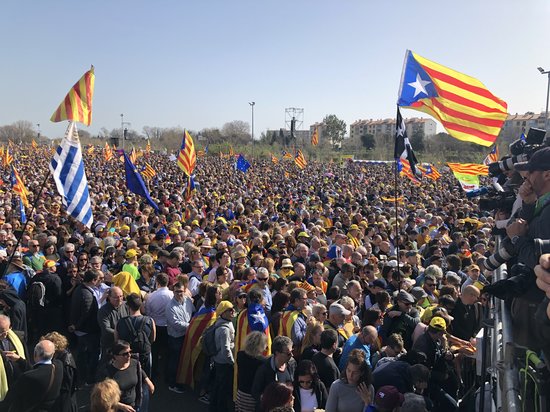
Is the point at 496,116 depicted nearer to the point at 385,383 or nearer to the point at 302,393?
the point at 385,383

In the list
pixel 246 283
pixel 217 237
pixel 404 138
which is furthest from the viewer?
pixel 217 237

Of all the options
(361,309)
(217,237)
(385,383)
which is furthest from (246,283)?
(217,237)

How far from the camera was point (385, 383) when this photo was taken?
4242mm

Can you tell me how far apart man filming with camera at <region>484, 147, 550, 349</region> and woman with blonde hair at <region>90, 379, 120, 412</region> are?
9.52 feet

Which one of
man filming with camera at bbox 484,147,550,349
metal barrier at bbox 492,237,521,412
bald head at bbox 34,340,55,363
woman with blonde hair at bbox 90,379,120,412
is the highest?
man filming with camera at bbox 484,147,550,349

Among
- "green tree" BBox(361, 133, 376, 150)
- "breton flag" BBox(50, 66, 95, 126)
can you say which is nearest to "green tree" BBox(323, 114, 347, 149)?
"green tree" BBox(361, 133, 376, 150)

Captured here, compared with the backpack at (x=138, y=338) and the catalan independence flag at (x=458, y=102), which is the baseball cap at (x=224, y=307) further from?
the catalan independence flag at (x=458, y=102)

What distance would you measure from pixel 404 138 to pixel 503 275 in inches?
184

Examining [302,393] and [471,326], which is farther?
[471,326]

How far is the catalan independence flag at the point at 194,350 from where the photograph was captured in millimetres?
6137

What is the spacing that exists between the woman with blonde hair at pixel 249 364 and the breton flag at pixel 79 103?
4561 mm

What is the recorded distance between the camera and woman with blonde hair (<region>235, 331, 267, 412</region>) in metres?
4.76

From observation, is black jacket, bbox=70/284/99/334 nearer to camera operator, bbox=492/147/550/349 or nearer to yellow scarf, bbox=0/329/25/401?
yellow scarf, bbox=0/329/25/401

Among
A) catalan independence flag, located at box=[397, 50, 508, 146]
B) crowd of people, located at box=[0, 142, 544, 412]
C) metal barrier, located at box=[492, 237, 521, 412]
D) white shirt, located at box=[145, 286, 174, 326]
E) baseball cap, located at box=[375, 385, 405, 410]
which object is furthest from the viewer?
white shirt, located at box=[145, 286, 174, 326]
